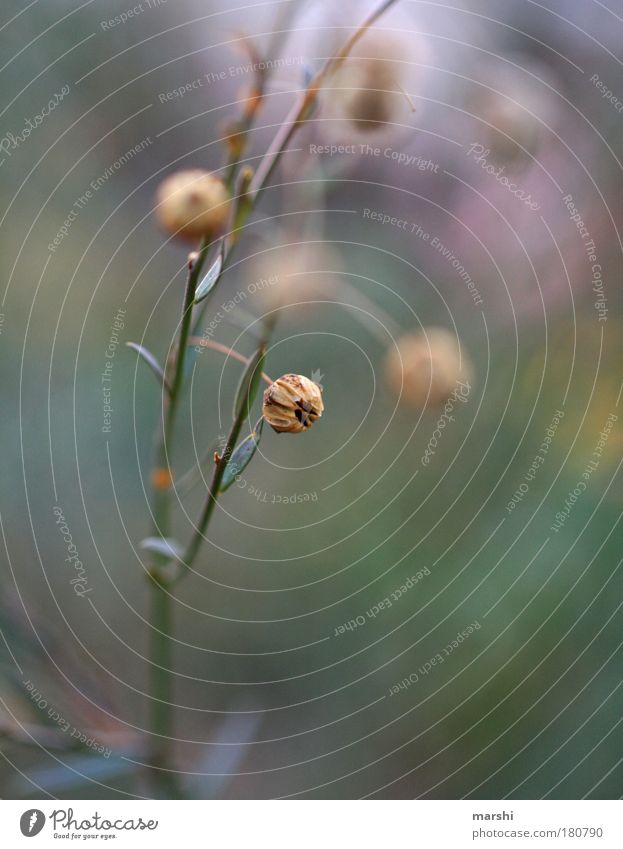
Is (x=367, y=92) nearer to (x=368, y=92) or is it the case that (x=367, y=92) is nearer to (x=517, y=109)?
(x=368, y=92)

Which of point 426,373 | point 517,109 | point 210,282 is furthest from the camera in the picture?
point 517,109

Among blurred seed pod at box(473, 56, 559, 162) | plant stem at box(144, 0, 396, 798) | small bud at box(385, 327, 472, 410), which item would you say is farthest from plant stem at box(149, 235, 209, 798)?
blurred seed pod at box(473, 56, 559, 162)

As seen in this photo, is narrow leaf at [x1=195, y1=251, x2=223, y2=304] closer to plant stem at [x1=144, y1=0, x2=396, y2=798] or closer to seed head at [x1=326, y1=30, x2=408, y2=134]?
plant stem at [x1=144, y1=0, x2=396, y2=798]

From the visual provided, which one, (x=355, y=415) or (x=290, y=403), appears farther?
(x=355, y=415)

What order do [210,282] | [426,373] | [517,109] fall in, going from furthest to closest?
[517,109] < [426,373] < [210,282]

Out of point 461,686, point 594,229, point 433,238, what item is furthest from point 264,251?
point 461,686

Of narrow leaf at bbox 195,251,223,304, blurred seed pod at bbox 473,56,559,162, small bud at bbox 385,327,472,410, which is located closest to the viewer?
narrow leaf at bbox 195,251,223,304
